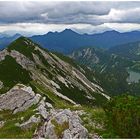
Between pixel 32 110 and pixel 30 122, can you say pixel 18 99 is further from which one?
pixel 30 122

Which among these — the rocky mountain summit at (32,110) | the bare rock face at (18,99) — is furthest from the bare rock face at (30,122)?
the bare rock face at (18,99)

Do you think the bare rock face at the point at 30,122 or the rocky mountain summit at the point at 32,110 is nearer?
the rocky mountain summit at the point at 32,110

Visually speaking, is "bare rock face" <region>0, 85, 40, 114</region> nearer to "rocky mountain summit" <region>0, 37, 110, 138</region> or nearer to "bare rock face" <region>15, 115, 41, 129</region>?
"rocky mountain summit" <region>0, 37, 110, 138</region>

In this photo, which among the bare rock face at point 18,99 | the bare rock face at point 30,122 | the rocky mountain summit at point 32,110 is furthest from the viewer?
the bare rock face at point 18,99

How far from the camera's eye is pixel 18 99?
228 feet

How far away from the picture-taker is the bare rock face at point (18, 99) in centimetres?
6369

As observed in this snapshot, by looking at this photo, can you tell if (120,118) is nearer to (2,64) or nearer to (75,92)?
(2,64)

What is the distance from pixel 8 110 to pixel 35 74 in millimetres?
112597

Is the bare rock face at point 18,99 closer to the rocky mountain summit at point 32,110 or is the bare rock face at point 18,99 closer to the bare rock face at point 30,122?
the rocky mountain summit at point 32,110

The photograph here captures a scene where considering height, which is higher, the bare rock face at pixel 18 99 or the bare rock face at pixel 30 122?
the bare rock face at pixel 30 122

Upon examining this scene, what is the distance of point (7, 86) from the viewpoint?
134 meters

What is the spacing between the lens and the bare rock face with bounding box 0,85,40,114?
63.7 metres

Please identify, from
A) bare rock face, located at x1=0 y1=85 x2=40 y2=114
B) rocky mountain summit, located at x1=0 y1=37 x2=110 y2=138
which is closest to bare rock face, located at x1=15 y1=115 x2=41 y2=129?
rocky mountain summit, located at x1=0 y1=37 x2=110 y2=138

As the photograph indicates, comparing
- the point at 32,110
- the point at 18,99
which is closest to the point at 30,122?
the point at 32,110
